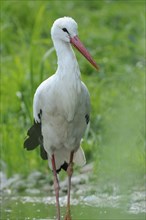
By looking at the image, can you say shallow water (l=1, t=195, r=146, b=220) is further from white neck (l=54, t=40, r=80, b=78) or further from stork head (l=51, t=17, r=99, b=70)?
stork head (l=51, t=17, r=99, b=70)

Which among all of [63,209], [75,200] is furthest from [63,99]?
[75,200]

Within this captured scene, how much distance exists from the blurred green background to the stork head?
924 millimetres

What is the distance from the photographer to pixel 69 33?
8664 millimetres

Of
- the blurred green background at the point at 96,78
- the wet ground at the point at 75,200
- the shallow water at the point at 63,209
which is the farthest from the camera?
the blurred green background at the point at 96,78

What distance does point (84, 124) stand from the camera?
9.02 m

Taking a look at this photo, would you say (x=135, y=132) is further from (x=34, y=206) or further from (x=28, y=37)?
(x=28, y=37)

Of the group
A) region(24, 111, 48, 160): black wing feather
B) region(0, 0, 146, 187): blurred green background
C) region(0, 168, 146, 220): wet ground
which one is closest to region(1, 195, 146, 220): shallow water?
region(0, 168, 146, 220): wet ground

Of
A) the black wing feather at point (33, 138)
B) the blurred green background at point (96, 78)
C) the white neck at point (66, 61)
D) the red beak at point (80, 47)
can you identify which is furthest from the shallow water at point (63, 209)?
the red beak at point (80, 47)

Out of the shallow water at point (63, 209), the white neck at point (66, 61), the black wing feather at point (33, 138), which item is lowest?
the shallow water at point (63, 209)

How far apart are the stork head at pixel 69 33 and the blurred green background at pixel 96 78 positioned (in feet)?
3.03

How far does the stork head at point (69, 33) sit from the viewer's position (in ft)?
28.1

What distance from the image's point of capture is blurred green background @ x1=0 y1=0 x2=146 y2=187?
1018 centimetres

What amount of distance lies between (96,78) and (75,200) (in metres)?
3.40

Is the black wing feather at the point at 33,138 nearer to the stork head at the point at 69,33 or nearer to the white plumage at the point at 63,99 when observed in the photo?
the white plumage at the point at 63,99
